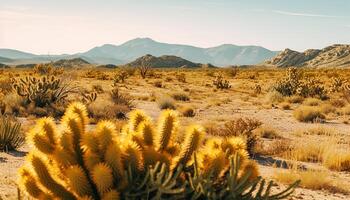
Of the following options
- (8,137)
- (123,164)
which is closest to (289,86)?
(8,137)

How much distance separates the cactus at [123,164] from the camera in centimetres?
371

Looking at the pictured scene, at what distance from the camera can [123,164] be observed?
12.8 feet

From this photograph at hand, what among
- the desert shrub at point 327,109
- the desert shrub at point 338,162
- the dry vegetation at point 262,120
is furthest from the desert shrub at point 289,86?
the desert shrub at point 338,162

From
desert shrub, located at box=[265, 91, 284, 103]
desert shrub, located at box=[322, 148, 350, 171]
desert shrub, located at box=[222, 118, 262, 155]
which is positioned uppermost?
desert shrub, located at box=[222, 118, 262, 155]

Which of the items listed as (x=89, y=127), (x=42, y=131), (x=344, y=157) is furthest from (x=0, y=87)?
(x=42, y=131)

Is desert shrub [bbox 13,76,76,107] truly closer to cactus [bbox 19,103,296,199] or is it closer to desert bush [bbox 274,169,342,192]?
desert bush [bbox 274,169,342,192]

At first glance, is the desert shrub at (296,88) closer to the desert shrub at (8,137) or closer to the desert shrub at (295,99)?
the desert shrub at (295,99)

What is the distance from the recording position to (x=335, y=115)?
19.8 m

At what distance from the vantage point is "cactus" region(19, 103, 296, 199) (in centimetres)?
371

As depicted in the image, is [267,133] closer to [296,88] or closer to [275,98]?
[275,98]

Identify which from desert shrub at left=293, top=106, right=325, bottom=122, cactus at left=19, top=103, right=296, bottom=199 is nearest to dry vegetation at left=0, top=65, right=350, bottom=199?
desert shrub at left=293, top=106, right=325, bottom=122

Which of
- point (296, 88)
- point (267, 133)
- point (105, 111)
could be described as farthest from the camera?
point (296, 88)

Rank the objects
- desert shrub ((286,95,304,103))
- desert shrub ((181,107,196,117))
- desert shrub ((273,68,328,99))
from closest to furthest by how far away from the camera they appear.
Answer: desert shrub ((181,107,196,117)) < desert shrub ((286,95,304,103)) < desert shrub ((273,68,328,99))

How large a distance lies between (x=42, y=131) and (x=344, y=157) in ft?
23.7
